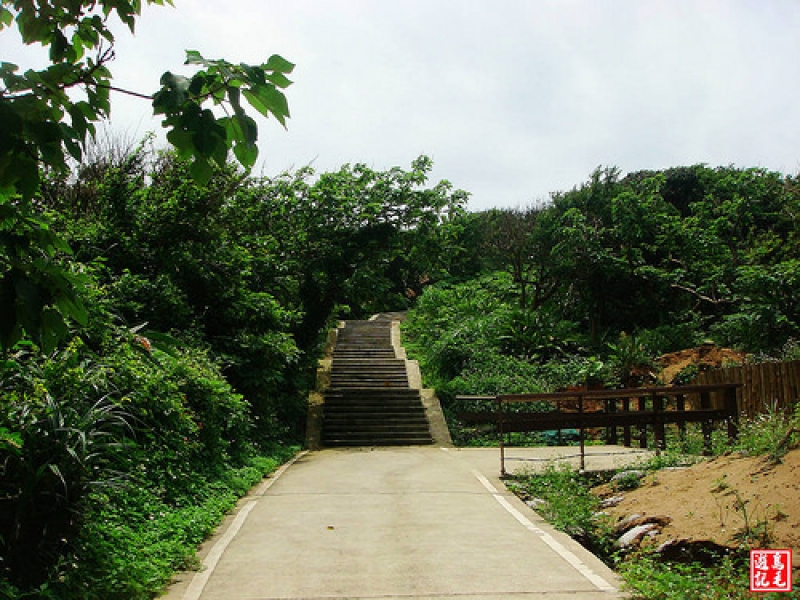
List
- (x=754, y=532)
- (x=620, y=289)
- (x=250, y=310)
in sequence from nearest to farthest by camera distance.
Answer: (x=754, y=532), (x=250, y=310), (x=620, y=289)

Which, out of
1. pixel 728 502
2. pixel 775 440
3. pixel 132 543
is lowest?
pixel 132 543

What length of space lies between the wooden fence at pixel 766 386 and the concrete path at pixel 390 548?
5.76m

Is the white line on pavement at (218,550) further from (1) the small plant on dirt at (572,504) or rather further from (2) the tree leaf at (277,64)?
(2) the tree leaf at (277,64)

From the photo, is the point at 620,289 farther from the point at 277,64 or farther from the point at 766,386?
the point at 277,64

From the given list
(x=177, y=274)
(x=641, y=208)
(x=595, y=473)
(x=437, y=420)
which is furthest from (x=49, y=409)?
(x=641, y=208)

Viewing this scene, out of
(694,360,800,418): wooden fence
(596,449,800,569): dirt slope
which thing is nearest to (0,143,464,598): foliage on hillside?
(596,449,800,569): dirt slope

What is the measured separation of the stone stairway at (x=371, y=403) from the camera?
17.8m

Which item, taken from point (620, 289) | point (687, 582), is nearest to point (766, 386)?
point (687, 582)

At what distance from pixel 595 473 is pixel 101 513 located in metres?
7.19

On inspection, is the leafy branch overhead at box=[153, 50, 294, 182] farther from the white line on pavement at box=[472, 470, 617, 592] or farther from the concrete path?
the white line on pavement at box=[472, 470, 617, 592]

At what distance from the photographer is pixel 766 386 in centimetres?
1296

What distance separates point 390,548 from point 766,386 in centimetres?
955

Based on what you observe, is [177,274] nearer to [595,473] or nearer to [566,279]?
[595,473]

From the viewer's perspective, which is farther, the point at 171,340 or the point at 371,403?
the point at 371,403
